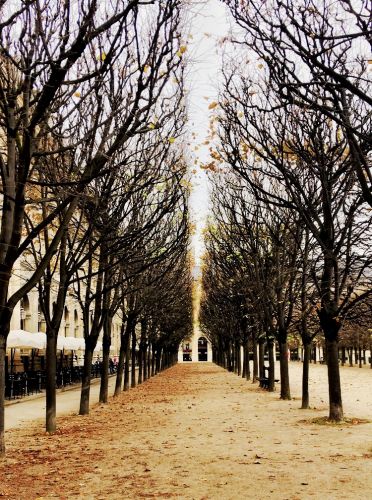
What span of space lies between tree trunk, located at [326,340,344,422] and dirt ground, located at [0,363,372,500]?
46 cm

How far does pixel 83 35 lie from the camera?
28.0 ft

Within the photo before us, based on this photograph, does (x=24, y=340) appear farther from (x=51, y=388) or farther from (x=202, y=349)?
(x=202, y=349)

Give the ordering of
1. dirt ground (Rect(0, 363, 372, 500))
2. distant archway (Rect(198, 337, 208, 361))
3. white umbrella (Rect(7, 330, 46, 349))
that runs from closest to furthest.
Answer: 1. dirt ground (Rect(0, 363, 372, 500))
2. white umbrella (Rect(7, 330, 46, 349))
3. distant archway (Rect(198, 337, 208, 361))

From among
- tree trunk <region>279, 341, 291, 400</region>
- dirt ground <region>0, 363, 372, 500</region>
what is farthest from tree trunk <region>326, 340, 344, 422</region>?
tree trunk <region>279, 341, 291, 400</region>

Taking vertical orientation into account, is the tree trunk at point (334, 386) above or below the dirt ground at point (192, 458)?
above

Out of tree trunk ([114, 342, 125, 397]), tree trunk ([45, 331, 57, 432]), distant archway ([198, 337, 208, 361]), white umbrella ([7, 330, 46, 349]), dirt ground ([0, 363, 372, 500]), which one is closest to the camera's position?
dirt ground ([0, 363, 372, 500])

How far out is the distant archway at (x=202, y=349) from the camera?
141 m

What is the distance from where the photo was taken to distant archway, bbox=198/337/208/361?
141 metres

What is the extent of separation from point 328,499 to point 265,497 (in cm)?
70

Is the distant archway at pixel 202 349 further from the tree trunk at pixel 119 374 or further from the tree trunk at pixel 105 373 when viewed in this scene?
the tree trunk at pixel 105 373

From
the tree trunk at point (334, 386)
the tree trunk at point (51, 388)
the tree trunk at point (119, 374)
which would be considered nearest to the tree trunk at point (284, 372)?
the tree trunk at point (119, 374)

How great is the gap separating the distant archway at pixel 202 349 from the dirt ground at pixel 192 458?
405 ft

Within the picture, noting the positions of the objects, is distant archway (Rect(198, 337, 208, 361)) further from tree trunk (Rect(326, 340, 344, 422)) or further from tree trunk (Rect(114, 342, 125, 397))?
tree trunk (Rect(326, 340, 344, 422))

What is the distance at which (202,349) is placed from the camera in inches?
5561
